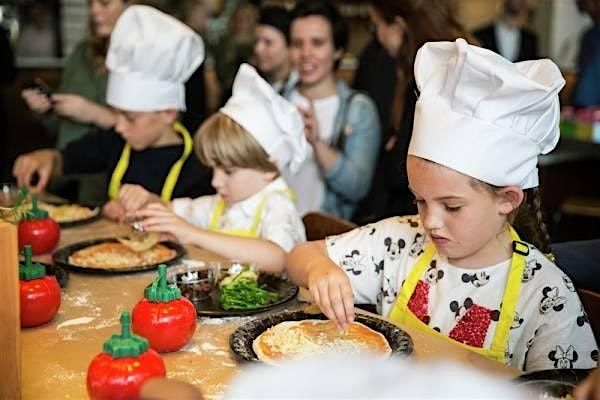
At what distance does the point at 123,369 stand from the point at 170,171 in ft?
5.32

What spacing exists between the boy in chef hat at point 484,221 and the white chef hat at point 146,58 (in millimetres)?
1147

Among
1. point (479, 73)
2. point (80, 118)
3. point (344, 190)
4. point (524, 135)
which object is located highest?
point (479, 73)

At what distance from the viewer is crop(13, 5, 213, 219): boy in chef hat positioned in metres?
2.65

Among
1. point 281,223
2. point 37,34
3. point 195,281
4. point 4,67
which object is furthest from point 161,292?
point 37,34

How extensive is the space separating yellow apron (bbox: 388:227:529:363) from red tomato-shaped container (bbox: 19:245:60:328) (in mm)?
654

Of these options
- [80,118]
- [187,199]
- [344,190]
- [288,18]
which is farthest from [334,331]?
[288,18]

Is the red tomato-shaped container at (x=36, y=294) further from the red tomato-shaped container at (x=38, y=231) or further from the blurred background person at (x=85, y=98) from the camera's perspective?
the blurred background person at (x=85, y=98)

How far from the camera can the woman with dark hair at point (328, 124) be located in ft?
9.97

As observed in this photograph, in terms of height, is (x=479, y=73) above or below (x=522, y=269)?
above

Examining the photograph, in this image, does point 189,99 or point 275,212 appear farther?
point 189,99

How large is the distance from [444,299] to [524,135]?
1.18 ft

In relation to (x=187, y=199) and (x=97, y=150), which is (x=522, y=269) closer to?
(x=187, y=199)

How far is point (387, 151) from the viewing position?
113 inches

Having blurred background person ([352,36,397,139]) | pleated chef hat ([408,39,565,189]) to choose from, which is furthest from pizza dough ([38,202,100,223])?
blurred background person ([352,36,397,139])
